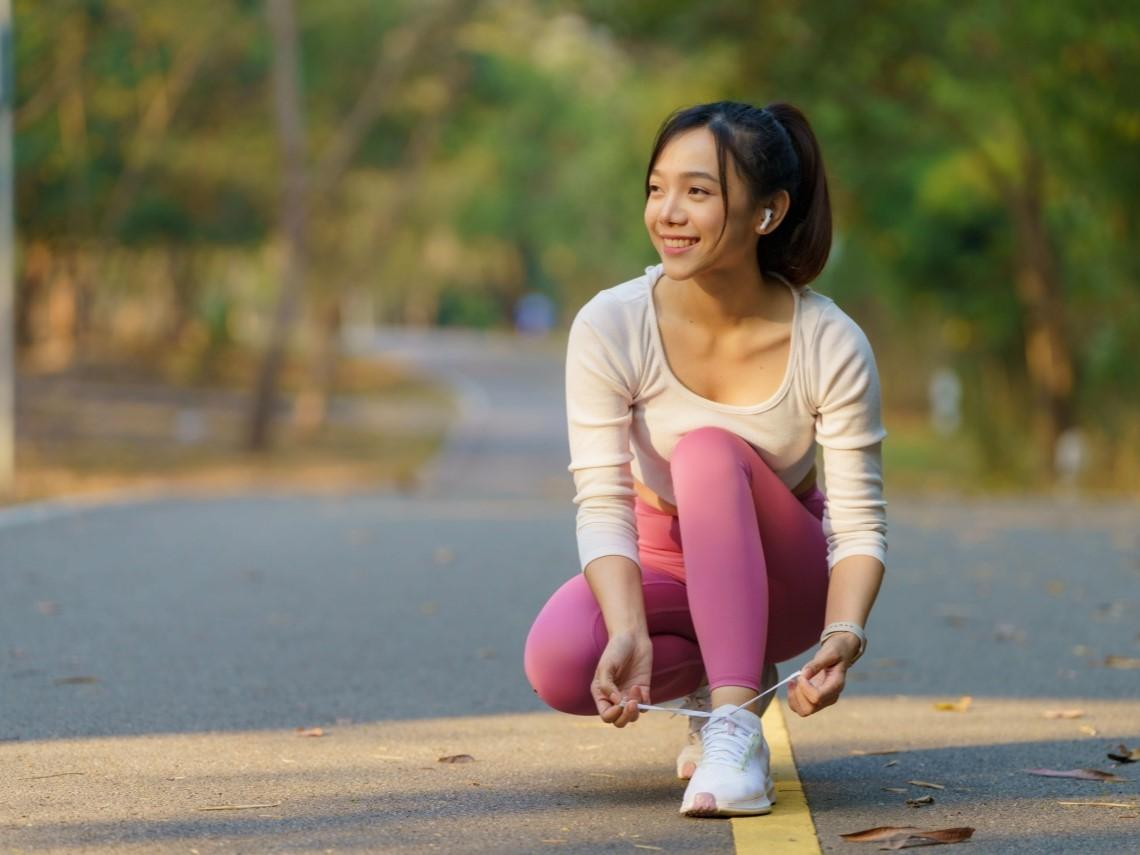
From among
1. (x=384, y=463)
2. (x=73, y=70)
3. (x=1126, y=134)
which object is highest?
(x=73, y=70)

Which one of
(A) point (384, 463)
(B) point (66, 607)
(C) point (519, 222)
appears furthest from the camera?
(C) point (519, 222)

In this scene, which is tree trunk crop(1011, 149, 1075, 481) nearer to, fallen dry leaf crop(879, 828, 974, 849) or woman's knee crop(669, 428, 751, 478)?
woman's knee crop(669, 428, 751, 478)

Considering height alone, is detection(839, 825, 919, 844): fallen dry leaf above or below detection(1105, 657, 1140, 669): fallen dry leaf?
above

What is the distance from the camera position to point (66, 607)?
8.46 metres

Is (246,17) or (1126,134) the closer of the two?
(1126,134)

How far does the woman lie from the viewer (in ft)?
13.9

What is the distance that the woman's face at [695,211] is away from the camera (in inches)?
169

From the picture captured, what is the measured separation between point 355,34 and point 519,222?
3660cm

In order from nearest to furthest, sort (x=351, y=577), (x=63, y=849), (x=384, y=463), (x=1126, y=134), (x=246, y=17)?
(x=63, y=849)
(x=351, y=577)
(x=1126, y=134)
(x=384, y=463)
(x=246, y=17)

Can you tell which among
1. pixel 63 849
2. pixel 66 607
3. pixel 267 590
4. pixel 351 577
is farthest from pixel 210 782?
pixel 351 577

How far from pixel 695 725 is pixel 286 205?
27.3 m

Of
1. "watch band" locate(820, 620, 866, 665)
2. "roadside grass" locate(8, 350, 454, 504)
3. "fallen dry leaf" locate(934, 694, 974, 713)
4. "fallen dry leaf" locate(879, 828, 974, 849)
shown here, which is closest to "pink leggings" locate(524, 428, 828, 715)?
"watch band" locate(820, 620, 866, 665)

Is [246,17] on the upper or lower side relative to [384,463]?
upper

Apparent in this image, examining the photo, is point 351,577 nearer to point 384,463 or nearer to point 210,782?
point 210,782
